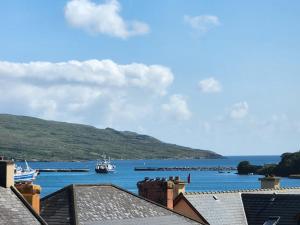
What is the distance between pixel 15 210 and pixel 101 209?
223 inches

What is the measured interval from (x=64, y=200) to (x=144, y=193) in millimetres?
7672

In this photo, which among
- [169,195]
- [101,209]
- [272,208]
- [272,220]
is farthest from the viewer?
[272,208]

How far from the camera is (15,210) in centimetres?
2586

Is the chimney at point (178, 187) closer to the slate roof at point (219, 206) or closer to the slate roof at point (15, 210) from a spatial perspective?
the slate roof at point (219, 206)

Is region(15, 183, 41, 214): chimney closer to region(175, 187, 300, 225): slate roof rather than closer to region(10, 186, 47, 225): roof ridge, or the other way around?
region(10, 186, 47, 225): roof ridge

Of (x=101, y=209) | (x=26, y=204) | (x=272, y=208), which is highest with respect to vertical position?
(x=26, y=204)

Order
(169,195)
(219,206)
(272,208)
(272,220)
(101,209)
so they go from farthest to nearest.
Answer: (272,208) < (219,206) < (272,220) < (169,195) < (101,209)

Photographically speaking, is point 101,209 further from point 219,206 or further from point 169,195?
point 219,206

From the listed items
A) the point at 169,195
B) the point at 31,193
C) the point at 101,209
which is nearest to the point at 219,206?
the point at 169,195

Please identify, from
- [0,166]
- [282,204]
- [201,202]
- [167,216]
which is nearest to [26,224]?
[0,166]

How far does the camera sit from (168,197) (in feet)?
122

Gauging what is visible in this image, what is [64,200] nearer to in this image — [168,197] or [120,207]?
[120,207]

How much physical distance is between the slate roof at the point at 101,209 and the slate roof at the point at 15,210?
9.58ft

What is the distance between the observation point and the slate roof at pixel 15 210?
2506cm
